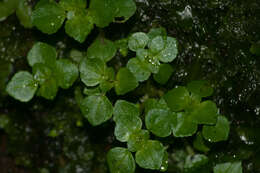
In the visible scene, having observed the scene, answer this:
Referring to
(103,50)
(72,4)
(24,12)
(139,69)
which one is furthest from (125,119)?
(24,12)

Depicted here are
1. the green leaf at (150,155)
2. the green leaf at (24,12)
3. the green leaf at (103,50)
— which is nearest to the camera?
the green leaf at (150,155)

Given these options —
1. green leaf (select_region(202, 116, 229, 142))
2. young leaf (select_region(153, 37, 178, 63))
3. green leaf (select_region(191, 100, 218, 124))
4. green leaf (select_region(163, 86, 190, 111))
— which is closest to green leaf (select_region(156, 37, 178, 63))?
young leaf (select_region(153, 37, 178, 63))

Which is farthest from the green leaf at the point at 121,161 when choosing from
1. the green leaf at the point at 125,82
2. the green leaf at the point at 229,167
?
the green leaf at the point at 229,167

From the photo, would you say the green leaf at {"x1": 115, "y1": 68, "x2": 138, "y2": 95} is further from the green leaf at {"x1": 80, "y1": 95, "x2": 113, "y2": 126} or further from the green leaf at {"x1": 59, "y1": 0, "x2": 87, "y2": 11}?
the green leaf at {"x1": 59, "y1": 0, "x2": 87, "y2": 11}

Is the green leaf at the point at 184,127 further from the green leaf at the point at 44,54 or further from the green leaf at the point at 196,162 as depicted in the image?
the green leaf at the point at 44,54

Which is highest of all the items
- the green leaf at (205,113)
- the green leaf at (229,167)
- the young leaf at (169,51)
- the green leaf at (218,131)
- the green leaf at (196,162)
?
the young leaf at (169,51)

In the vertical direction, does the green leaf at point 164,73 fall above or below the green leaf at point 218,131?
above

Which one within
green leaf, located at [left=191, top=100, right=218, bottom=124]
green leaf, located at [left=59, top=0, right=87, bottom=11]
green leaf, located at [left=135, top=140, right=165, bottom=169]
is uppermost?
green leaf, located at [left=59, top=0, right=87, bottom=11]
